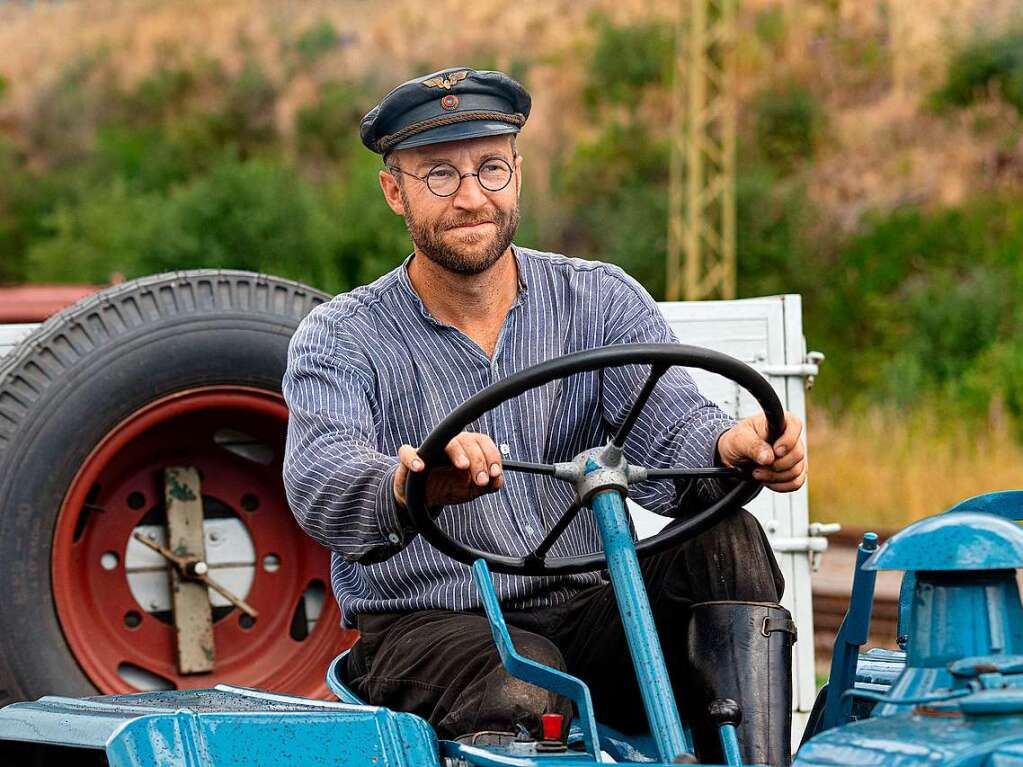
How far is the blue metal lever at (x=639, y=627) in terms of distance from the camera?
249 centimetres

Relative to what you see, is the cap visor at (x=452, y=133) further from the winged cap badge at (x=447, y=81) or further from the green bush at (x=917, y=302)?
the green bush at (x=917, y=302)

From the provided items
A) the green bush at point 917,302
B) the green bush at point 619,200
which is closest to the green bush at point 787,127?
the green bush at point 619,200

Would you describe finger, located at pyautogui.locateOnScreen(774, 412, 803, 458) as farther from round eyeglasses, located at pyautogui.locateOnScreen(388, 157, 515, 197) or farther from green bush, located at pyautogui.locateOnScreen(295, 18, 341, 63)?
green bush, located at pyautogui.locateOnScreen(295, 18, 341, 63)

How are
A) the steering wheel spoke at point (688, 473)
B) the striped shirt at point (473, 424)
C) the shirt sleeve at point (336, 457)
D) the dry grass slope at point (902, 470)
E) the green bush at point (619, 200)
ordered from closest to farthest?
1. the steering wheel spoke at point (688, 473)
2. the shirt sleeve at point (336, 457)
3. the striped shirt at point (473, 424)
4. the dry grass slope at point (902, 470)
5. the green bush at point (619, 200)

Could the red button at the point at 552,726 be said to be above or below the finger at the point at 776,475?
below

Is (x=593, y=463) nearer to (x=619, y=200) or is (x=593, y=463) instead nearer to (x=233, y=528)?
(x=233, y=528)

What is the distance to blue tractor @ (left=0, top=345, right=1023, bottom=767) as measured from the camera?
217 centimetres

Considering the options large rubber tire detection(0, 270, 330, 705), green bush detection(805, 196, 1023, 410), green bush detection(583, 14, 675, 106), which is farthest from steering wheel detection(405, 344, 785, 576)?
green bush detection(583, 14, 675, 106)

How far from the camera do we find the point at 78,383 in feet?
13.9

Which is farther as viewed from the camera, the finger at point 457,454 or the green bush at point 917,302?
the green bush at point 917,302

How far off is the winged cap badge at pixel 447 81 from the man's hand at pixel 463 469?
87cm

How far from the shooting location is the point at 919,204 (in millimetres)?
22016

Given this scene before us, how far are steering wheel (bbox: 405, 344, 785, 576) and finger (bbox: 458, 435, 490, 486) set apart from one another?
0.08 ft

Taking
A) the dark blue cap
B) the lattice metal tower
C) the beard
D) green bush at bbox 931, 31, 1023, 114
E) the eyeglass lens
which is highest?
green bush at bbox 931, 31, 1023, 114
